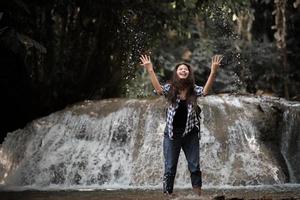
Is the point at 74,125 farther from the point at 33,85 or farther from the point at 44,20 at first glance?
the point at 44,20

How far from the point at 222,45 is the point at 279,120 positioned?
34.2 feet

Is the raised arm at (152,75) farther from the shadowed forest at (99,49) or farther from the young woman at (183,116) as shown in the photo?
the shadowed forest at (99,49)

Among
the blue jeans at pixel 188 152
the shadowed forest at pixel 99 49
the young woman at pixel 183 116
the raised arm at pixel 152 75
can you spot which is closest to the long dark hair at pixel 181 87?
the young woman at pixel 183 116

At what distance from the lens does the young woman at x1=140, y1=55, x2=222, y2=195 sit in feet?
19.9

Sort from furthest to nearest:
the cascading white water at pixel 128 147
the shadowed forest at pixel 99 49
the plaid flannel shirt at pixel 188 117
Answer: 1. the shadowed forest at pixel 99 49
2. the cascading white water at pixel 128 147
3. the plaid flannel shirt at pixel 188 117

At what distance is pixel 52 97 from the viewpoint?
508 inches

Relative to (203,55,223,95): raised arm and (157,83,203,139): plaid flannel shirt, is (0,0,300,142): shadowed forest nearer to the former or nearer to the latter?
(157,83,203,139): plaid flannel shirt

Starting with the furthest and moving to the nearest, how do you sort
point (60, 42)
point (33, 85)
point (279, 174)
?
point (60, 42) < point (33, 85) < point (279, 174)

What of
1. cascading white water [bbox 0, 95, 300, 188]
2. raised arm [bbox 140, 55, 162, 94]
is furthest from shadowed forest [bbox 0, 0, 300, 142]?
raised arm [bbox 140, 55, 162, 94]

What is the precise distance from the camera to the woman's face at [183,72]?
612cm

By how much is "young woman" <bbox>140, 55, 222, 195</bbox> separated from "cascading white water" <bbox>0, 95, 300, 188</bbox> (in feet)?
9.96

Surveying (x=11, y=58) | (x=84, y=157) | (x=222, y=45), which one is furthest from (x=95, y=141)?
(x=222, y=45)

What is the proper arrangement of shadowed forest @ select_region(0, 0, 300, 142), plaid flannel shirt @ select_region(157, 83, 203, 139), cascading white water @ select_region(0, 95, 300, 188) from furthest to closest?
shadowed forest @ select_region(0, 0, 300, 142) → cascading white water @ select_region(0, 95, 300, 188) → plaid flannel shirt @ select_region(157, 83, 203, 139)

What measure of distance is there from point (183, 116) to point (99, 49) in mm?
8459
